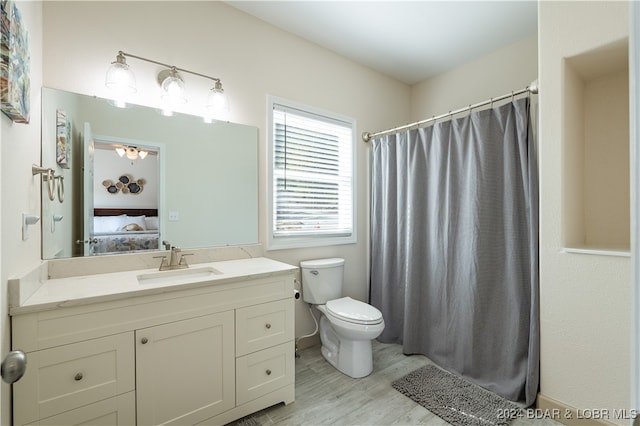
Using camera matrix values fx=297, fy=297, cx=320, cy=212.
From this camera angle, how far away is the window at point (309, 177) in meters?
2.35

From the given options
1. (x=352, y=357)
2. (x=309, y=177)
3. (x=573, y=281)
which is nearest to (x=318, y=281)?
(x=352, y=357)

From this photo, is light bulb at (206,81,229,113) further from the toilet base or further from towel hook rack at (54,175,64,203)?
the toilet base

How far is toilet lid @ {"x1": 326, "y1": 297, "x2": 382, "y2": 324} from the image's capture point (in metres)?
2.00

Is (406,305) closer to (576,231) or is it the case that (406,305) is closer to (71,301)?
(576,231)

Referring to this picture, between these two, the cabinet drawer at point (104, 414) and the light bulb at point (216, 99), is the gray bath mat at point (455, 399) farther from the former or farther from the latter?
the light bulb at point (216, 99)

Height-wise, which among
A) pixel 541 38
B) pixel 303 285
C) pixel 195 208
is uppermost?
pixel 541 38

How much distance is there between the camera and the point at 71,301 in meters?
1.18

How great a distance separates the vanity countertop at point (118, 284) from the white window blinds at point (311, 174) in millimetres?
606

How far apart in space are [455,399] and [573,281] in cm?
97

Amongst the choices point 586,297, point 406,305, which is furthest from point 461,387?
point 586,297

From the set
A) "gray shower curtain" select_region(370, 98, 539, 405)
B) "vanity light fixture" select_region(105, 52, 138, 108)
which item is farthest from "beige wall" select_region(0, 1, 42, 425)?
"gray shower curtain" select_region(370, 98, 539, 405)

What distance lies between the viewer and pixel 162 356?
1.39m

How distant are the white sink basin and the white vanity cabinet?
224mm

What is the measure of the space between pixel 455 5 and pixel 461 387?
259 cm
